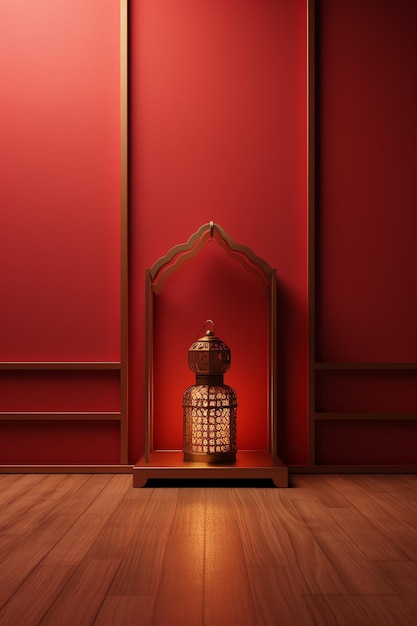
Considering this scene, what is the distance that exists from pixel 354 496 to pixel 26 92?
186cm

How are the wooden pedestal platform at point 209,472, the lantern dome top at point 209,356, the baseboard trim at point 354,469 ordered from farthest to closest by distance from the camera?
1. the baseboard trim at point 354,469
2. the lantern dome top at point 209,356
3. the wooden pedestal platform at point 209,472

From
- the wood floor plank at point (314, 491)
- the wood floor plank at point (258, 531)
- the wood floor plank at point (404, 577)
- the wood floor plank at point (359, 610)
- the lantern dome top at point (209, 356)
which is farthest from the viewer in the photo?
the lantern dome top at point (209, 356)

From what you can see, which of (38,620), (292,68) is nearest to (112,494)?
(38,620)

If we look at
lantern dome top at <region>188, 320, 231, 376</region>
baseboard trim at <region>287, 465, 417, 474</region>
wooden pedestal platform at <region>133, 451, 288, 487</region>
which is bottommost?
baseboard trim at <region>287, 465, 417, 474</region>

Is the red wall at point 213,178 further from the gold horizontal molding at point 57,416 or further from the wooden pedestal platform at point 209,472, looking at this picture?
the wooden pedestal platform at point 209,472

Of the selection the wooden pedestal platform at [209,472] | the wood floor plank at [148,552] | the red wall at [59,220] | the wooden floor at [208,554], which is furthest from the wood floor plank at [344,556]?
the red wall at [59,220]

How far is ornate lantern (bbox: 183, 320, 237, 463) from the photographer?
2252mm

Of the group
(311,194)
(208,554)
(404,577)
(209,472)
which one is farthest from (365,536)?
(311,194)

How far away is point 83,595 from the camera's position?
1.24 meters

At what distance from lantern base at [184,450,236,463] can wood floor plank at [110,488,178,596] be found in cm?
23

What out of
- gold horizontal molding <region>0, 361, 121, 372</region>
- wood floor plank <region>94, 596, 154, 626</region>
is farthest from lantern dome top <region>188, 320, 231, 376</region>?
wood floor plank <region>94, 596, 154, 626</region>

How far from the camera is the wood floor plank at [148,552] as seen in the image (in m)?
1.29

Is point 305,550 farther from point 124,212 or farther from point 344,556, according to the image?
point 124,212

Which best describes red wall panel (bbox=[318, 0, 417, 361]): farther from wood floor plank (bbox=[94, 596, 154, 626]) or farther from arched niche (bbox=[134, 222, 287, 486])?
wood floor plank (bbox=[94, 596, 154, 626])
